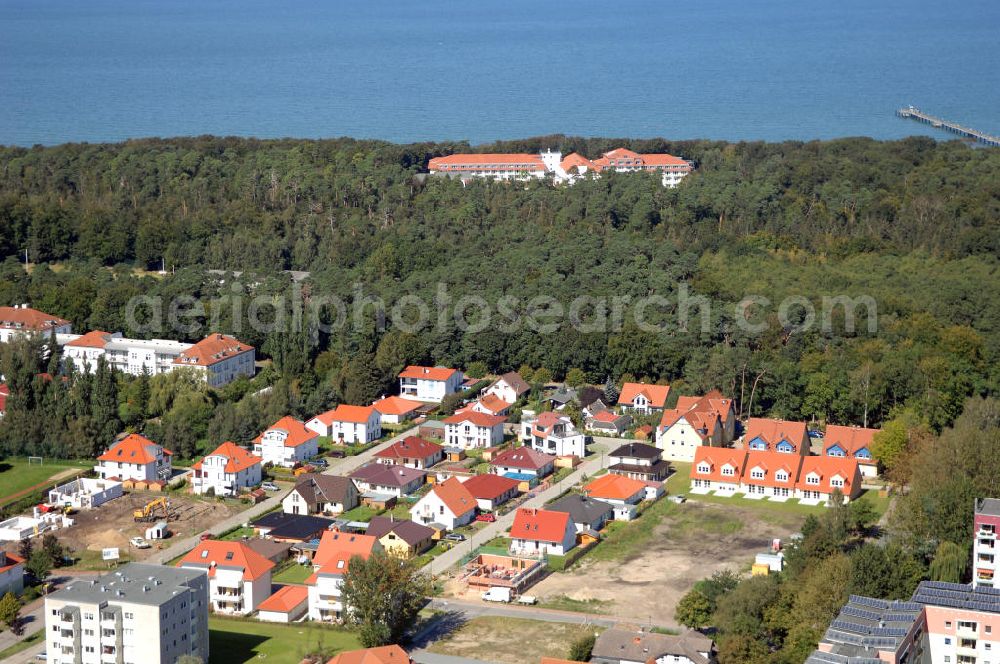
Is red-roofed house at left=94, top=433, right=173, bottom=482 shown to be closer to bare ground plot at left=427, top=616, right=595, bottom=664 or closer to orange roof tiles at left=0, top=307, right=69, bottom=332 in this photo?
bare ground plot at left=427, top=616, right=595, bottom=664

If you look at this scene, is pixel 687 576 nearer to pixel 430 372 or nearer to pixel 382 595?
pixel 382 595

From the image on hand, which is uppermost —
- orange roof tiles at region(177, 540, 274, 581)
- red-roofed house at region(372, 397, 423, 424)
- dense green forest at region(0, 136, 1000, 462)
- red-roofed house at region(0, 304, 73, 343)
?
dense green forest at region(0, 136, 1000, 462)

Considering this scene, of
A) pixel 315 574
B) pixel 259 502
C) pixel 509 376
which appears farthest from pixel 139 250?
pixel 315 574

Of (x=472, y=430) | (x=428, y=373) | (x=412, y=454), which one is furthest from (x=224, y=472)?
(x=428, y=373)

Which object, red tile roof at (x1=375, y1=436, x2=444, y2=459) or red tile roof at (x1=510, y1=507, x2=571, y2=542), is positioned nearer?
red tile roof at (x1=510, y1=507, x2=571, y2=542)

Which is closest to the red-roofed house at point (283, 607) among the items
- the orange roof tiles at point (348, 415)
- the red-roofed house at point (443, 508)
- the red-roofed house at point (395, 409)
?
the red-roofed house at point (443, 508)

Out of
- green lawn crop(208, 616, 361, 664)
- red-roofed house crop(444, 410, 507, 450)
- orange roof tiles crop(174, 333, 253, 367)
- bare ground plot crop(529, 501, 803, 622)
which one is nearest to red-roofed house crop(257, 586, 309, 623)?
green lawn crop(208, 616, 361, 664)

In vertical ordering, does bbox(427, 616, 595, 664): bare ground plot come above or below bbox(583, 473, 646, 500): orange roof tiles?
below

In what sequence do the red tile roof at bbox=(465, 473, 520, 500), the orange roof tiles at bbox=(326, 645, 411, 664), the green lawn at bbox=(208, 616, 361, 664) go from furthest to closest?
the red tile roof at bbox=(465, 473, 520, 500) < the green lawn at bbox=(208, 616, 361, 664) < the orange roof tiles at bbox=(326, 645, 411, 664)

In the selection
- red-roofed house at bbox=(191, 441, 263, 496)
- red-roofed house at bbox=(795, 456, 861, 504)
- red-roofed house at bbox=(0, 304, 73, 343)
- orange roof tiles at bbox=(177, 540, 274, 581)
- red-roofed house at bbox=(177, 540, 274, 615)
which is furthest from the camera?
red-roofed house at bbox=(0, 304, 73, 343)

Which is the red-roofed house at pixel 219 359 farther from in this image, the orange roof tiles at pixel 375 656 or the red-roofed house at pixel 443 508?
the orange roof tiles at pixel 375 656
